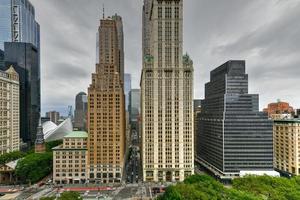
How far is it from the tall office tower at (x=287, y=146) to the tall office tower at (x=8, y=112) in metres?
170

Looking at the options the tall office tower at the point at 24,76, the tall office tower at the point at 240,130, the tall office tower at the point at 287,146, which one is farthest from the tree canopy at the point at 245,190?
the tall office tower at the point at 24,76

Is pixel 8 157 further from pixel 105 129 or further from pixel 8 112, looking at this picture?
pixel 105 129

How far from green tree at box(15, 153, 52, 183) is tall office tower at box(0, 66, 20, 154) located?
128 ft

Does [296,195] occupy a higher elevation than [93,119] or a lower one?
lower

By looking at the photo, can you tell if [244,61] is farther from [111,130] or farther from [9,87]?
[9,87]

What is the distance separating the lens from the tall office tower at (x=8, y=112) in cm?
13838

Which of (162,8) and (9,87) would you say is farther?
(9,87)

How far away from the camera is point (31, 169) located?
351ft

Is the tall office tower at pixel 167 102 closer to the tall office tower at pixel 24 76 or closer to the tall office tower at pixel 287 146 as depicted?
the tall office tower at pixel 287 146

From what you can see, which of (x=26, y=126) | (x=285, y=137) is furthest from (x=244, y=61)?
(x=26, y=126)

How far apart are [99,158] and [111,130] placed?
53.8 feet

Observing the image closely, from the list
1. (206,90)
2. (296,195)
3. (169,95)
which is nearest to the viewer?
(296,195)

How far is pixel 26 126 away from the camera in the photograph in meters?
186

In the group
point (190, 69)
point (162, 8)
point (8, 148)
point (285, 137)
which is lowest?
point (8, 148)
